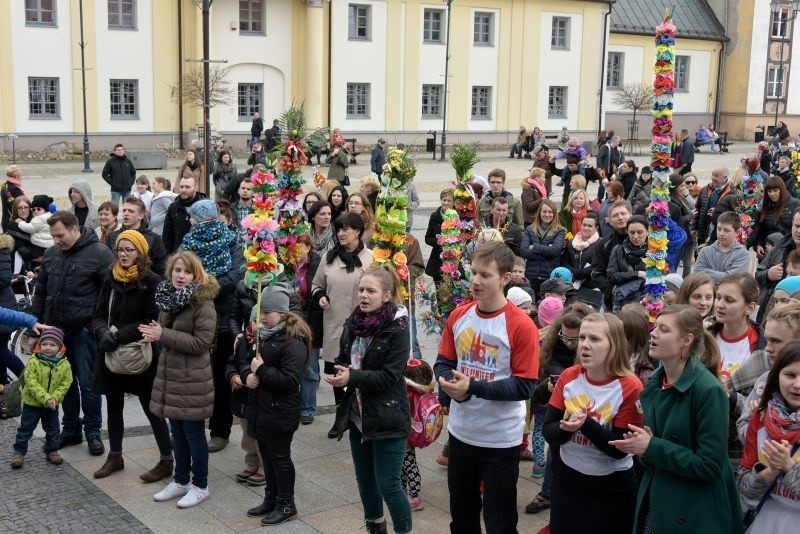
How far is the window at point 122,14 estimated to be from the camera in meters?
38.7

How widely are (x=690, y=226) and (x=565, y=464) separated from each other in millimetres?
9653

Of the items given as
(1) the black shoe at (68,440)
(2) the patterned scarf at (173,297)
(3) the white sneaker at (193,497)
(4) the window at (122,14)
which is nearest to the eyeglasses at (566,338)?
(2) the patterned scarf at (173,297)

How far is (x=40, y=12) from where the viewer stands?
1469 inches

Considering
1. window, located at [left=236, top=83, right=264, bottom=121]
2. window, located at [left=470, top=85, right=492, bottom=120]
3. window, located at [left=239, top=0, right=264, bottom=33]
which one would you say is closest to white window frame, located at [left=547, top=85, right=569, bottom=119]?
window, located at [left=470, top=85, right=492, bottom=120]

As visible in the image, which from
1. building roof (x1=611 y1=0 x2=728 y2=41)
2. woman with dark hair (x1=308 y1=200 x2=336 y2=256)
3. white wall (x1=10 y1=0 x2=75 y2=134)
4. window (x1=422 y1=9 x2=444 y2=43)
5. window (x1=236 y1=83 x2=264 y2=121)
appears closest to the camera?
woman with dark hair (x1=308 y1=200 x2=336 y2=256)

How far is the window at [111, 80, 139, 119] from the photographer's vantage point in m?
39.7

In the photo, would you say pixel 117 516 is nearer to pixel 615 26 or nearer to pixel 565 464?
pixel 565 464

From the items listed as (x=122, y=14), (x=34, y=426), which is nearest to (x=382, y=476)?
(x=34, y=426)

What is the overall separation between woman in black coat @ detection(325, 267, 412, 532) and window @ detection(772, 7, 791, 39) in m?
57.7

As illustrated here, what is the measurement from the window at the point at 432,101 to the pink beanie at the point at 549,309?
39.8 metres

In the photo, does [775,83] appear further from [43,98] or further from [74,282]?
[74,282]

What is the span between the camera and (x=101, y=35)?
1515 inches

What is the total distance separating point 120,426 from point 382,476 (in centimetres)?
267

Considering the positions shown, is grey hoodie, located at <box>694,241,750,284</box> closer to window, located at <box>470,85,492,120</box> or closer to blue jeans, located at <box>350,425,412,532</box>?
blue jeans, located at <box>350,425,412,532</box>
